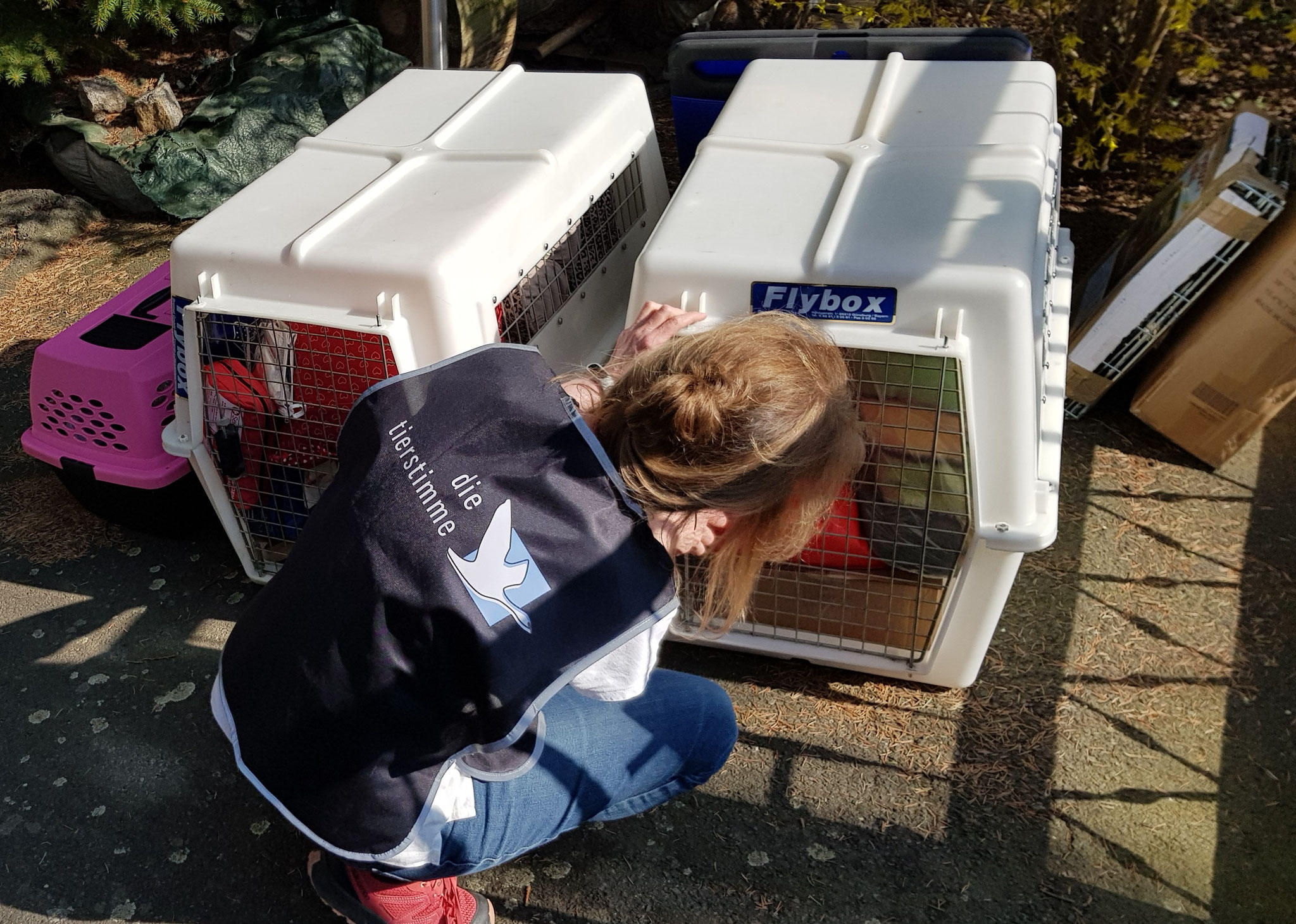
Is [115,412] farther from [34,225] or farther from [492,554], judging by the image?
[34,225]

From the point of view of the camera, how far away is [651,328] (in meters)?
1.72

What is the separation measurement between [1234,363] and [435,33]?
2.47 meters

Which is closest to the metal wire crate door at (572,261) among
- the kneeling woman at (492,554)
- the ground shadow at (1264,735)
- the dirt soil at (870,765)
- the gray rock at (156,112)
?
the kneeling woman at (492,554)

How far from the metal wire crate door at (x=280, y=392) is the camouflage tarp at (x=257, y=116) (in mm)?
1981

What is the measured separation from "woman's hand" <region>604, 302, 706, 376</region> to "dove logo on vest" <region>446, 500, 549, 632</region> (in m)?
0.50

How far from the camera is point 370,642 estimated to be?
1.20m

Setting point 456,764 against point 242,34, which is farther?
point 242,34

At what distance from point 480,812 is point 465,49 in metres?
3.57

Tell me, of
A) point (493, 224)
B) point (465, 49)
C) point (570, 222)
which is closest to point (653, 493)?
point (493, 224)

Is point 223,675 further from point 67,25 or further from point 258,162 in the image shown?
point 67,25

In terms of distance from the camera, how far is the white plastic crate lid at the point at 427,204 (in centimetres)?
188

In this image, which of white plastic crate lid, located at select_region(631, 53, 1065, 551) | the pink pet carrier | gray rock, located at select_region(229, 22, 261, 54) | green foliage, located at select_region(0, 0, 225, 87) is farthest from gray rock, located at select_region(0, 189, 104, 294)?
white plastic crate lid, located at select_region(631, 53, 1065, 551)

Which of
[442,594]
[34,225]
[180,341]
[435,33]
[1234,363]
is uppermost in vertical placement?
[442,594]

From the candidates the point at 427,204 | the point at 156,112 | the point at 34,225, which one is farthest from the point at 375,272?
the point at 156,112
